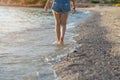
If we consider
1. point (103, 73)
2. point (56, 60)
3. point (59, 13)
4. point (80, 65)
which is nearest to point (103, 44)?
point (59, 13)

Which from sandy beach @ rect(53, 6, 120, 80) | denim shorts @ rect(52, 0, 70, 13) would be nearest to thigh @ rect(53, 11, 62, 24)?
denim shorts @ rect(52, 0, 70, 13)

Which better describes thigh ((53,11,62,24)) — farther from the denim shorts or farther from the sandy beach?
the sandy beach

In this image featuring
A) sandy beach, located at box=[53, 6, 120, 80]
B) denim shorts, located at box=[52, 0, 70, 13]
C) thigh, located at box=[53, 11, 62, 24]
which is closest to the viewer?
sandy beach, located at box=[53, 6, 120, 80]

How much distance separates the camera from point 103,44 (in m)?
10.5

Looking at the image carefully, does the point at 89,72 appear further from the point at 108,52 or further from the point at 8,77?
the point at 108,52

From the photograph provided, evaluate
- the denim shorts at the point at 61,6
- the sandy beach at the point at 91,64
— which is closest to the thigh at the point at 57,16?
the denim shorts at the point at 61,6

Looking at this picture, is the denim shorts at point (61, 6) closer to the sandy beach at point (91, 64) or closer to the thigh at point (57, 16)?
the thigh at point (57, 16)

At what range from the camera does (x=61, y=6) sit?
10.4 m

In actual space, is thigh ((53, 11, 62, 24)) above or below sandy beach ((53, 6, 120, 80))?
below

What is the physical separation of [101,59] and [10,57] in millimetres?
2077

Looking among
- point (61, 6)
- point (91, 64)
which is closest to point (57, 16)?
point (61, 6)

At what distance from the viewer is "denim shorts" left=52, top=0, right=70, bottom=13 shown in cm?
1036

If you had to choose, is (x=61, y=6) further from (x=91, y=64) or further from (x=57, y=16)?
(x=91, y=64)

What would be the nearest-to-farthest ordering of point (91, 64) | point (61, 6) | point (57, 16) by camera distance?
point (91, 64)
point (61, 6)
point (57, 16)
